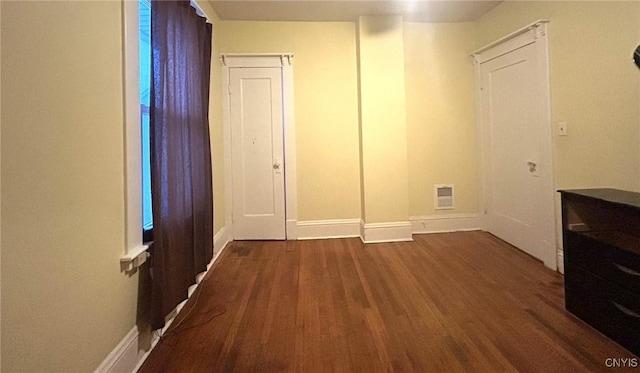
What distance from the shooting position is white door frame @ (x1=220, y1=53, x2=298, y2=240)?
3.99m

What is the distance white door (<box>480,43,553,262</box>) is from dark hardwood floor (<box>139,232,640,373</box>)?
37 cm

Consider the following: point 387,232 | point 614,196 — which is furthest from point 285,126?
point 614,196

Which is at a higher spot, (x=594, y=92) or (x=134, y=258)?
(x=594, y=92)

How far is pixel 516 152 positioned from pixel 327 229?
7.57ft

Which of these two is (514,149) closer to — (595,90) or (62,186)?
(595,90)

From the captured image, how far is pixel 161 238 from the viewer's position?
6.11 ft

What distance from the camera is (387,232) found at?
3969 millimetres

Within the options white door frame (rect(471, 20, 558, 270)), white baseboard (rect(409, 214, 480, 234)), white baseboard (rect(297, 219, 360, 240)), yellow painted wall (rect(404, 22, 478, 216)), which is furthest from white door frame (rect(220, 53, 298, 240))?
white door frame (rect(471, 20, 558, 270))

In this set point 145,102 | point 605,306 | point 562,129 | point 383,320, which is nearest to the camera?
point 605,306

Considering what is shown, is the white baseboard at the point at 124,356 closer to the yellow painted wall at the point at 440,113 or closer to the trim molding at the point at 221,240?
the trim molding at the point at 221,240

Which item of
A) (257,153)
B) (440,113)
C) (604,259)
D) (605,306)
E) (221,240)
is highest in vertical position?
(440,113)

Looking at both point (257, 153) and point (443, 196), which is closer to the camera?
point (257, 153)

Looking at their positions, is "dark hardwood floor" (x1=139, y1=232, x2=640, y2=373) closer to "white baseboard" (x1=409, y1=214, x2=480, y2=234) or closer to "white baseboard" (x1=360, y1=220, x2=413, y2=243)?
"white baseboard" (x1=360, y1=220, x2=413, y2=243)

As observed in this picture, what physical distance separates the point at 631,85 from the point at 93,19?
3.43 m
